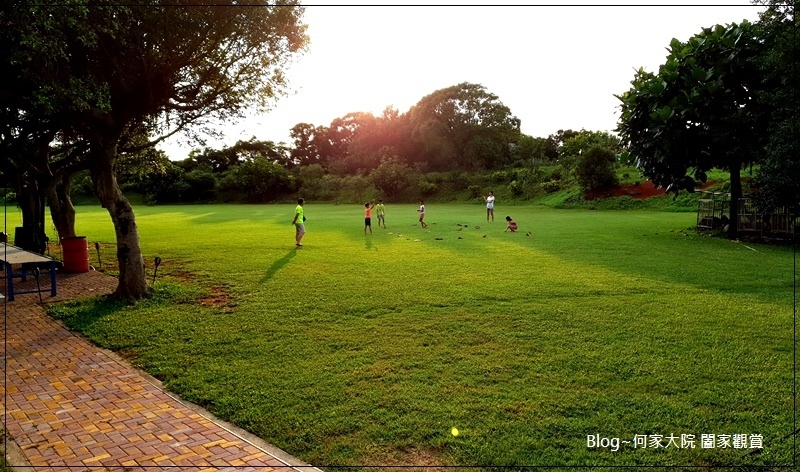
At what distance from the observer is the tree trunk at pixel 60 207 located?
52.2 feet

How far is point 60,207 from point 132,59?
8436 mm

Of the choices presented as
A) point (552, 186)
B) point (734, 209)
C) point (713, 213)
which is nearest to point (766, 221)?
point (734, 209)

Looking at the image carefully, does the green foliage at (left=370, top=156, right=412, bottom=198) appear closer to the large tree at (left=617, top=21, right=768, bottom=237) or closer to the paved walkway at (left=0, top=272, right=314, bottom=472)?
the large tree at (left=617, top=21, right=768, bottom=237)

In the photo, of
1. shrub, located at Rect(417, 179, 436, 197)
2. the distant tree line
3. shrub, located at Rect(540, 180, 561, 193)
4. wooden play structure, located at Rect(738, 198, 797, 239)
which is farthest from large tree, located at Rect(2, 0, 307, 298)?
shrub, located at Rect(417, 179, 436, 197)

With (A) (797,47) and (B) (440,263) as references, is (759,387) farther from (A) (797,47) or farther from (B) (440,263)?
(A) (797,47)

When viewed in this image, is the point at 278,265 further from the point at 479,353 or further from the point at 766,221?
the point at 766,221

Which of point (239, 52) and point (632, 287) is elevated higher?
point (239, 52)

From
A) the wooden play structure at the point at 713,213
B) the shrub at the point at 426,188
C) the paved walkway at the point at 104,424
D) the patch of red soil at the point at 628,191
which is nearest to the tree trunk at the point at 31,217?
the paved walkway at the point at 104,424

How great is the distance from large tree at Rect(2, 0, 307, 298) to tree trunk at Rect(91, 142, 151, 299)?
20mm

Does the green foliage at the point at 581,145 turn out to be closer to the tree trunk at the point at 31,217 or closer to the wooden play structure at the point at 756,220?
the wooden play structure at the point at 756,220

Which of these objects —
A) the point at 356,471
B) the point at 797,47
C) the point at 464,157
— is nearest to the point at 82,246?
the point at 356,471

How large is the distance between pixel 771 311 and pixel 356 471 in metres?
8.06

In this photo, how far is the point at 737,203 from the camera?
760 inches

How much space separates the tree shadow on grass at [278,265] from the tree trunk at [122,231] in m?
2.63
